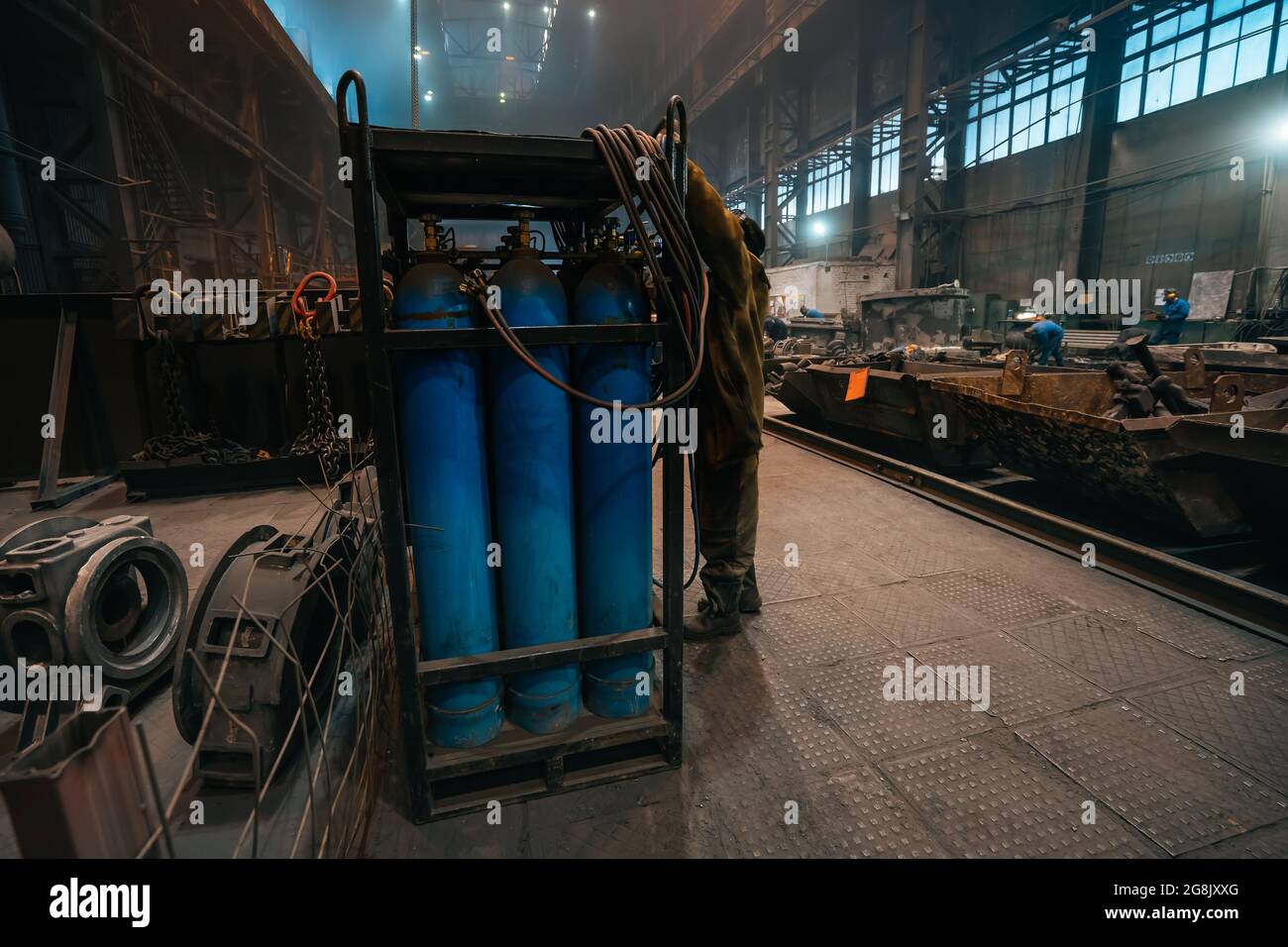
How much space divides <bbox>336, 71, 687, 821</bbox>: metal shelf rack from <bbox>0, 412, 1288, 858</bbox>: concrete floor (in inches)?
5.1

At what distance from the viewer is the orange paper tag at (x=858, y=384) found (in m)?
7.14

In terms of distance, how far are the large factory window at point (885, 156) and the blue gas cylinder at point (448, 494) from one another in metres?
26.8

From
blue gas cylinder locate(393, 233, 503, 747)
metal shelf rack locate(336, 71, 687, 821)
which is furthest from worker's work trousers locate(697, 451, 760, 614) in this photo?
blue gas cylinder locate(393, 233, 503, 747)

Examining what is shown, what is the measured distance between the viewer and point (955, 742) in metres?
2.60

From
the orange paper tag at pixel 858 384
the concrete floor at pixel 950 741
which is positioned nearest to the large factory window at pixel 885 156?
the orange paper tag at pixel 858 384

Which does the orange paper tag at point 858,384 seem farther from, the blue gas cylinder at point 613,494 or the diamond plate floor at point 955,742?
the blue gas cylinder at point 613,494

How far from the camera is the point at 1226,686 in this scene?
290cm

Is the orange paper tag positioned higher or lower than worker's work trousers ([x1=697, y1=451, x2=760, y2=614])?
higher

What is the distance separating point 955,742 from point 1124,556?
2469 millimetres

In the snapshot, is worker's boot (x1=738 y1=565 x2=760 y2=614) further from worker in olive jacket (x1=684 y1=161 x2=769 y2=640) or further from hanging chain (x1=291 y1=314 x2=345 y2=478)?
hanging chain (x1=291 y1=314 x2=345 y2=478)

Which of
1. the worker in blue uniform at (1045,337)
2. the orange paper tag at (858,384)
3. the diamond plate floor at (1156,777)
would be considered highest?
the worker in blue uniform at (1045,337)

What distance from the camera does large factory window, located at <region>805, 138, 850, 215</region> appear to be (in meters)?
27.7

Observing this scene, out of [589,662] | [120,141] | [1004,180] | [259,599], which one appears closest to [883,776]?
[589,662]
